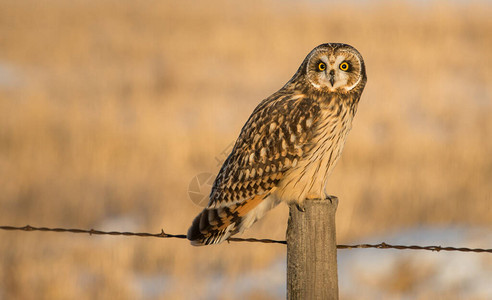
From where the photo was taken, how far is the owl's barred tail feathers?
406cm

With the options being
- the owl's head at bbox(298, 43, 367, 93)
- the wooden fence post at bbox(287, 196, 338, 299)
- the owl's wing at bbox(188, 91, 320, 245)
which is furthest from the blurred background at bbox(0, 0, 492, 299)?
the wooden fence post at bbox(287, 196, 338, 299)

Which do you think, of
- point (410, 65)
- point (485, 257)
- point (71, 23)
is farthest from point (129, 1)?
point (485, 257)

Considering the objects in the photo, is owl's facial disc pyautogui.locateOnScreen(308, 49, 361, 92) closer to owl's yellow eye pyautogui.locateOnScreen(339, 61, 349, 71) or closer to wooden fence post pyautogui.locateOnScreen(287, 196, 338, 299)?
owl's yellow eye pyautogui.locateOnScreen(339, 61, 349, 71)

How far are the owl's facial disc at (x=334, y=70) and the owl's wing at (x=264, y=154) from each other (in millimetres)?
129

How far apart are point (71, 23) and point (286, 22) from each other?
16.5 feet

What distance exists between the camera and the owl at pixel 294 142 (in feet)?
14.1

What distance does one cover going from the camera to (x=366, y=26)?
56.3 feet

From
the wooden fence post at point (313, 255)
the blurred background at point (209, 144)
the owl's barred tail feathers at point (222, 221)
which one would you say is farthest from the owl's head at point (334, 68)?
the blurred background at point (209, 144)

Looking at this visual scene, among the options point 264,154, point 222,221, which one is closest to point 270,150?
point 264,154

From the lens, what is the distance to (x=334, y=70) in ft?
14.3

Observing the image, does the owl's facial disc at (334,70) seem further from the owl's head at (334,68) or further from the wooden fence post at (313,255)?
the wooden fence post at (313,255)

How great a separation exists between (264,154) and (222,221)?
455 mm

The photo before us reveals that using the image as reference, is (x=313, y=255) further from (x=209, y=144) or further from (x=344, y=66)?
(x=209, y=144)

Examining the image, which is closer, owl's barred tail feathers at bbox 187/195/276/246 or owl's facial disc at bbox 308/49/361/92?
owl's barred tail feathers at bbox 187/195/276/246
